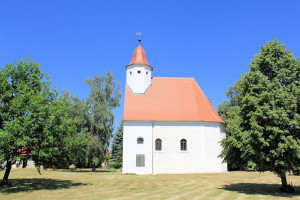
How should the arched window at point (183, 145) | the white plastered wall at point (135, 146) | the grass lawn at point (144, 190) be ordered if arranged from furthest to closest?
the arched window at point (183, 145) < the white plastered wall at point (135, 146) < the grass lawn at point (144, 190)

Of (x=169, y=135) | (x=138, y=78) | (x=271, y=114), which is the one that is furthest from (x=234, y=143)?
(x=138, y=78)

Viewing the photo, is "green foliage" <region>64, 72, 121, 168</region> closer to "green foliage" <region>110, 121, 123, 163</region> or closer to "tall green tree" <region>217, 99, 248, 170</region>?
"green foliage" <region>110, 121, 123, 163</region>

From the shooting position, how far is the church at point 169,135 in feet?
105

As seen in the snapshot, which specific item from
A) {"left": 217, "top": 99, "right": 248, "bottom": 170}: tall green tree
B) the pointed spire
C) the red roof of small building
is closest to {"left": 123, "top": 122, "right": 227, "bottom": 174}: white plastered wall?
the red roof of small building

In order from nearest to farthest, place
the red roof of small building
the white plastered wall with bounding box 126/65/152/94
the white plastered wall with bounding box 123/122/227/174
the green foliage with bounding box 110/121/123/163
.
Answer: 1. the white plastered wall with bounding box 123/122/227/174
2. the red roof of small building
3. the white plastered wall with bounding box 126/65/152/94
4. the green foliage with bounding box 110/121/123/163

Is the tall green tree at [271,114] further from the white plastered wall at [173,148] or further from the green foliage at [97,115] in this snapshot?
the green foliage at [97,115]

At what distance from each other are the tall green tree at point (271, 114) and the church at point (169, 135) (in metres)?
16.4

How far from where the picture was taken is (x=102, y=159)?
36.2 metres

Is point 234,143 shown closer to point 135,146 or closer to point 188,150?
point 188,150

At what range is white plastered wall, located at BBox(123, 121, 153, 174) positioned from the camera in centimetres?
3172

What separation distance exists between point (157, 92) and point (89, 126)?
11.1 m

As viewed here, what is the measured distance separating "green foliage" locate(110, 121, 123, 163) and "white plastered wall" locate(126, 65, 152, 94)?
1290 cm

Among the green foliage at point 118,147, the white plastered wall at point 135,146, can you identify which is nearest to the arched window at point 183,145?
the white plastered wall at point 135,146

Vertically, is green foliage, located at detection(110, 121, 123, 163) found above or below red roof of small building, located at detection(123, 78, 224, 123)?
below
